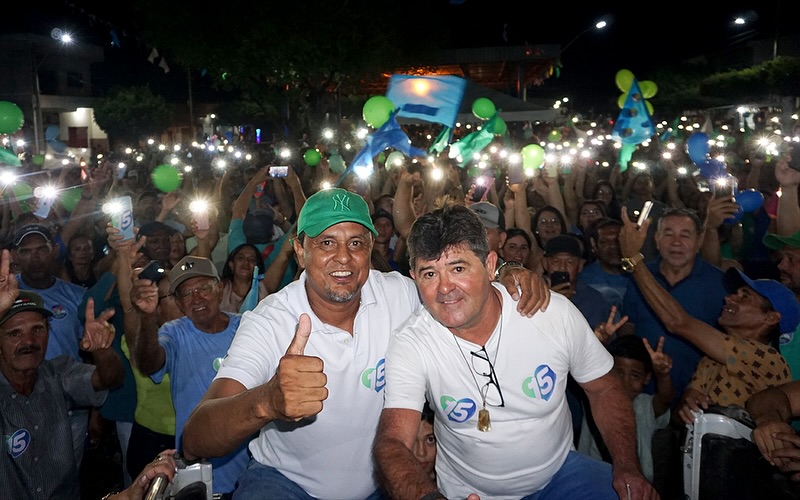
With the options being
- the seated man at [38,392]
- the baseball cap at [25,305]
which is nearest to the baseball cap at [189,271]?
the seated man at [38,392]

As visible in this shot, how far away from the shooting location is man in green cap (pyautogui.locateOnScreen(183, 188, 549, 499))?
2.88m

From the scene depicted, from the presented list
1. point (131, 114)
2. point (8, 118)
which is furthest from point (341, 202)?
point (131, 114)

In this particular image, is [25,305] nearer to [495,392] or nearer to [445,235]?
[445,235]

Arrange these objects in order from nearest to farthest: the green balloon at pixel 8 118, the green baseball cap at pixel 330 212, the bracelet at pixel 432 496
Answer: the bracelet at pixel 432 496, the green baseball cap at pixel 330 212, the green balloon at pixel 8 118

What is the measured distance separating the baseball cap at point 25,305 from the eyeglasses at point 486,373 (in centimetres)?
275

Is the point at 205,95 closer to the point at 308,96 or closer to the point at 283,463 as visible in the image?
the point at 308,96

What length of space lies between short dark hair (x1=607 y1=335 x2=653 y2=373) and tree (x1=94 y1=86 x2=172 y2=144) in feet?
150

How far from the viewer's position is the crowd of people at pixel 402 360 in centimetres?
280

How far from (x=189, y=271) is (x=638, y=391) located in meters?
2.99

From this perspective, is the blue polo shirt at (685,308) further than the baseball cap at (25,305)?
Yes

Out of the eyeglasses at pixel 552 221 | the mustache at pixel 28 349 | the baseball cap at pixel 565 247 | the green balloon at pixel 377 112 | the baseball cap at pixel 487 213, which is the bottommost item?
the mustache at pixel 28 349

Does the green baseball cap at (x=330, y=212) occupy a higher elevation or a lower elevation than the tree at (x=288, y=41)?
lower

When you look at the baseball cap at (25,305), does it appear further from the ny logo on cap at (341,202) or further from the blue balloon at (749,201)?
the blue balloon at (749,201)

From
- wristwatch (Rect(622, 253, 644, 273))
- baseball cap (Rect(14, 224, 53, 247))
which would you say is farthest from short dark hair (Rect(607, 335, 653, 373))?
baseball cap (Rect(14, 224, 53, 247))
